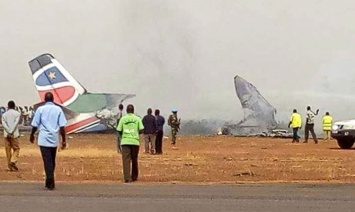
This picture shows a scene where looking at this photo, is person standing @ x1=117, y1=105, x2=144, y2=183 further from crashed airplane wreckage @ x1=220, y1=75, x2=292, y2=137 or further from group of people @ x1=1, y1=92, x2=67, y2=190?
crashed airplane wreckage @ x1=220, y1=75, x2=292, y2=137

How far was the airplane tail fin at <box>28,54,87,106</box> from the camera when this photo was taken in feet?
200

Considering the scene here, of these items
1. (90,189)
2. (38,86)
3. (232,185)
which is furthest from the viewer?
Answer: (38,86)

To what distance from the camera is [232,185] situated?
1752 cm

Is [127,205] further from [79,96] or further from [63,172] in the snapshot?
[79,96]

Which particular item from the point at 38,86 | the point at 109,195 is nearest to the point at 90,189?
the point at 109,195

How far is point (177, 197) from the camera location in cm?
1455

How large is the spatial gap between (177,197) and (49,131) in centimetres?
306

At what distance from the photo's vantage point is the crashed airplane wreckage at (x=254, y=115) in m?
64.2

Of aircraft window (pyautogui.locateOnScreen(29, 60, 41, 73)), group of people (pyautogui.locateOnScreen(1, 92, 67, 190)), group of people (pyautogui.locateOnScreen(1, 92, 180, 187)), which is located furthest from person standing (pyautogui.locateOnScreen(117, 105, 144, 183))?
aircraft window (pyautogui.locateOnScreen(29, 60, 41, 73))

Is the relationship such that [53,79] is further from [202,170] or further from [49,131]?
[49,131]

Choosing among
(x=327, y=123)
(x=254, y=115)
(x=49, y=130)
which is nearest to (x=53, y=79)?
(x=254, y=115)

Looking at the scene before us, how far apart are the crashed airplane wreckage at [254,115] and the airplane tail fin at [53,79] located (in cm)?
1307

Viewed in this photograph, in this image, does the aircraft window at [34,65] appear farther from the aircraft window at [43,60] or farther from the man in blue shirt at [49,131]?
the man in blue shirt at [49,131]

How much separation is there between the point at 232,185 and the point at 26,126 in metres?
48.1
